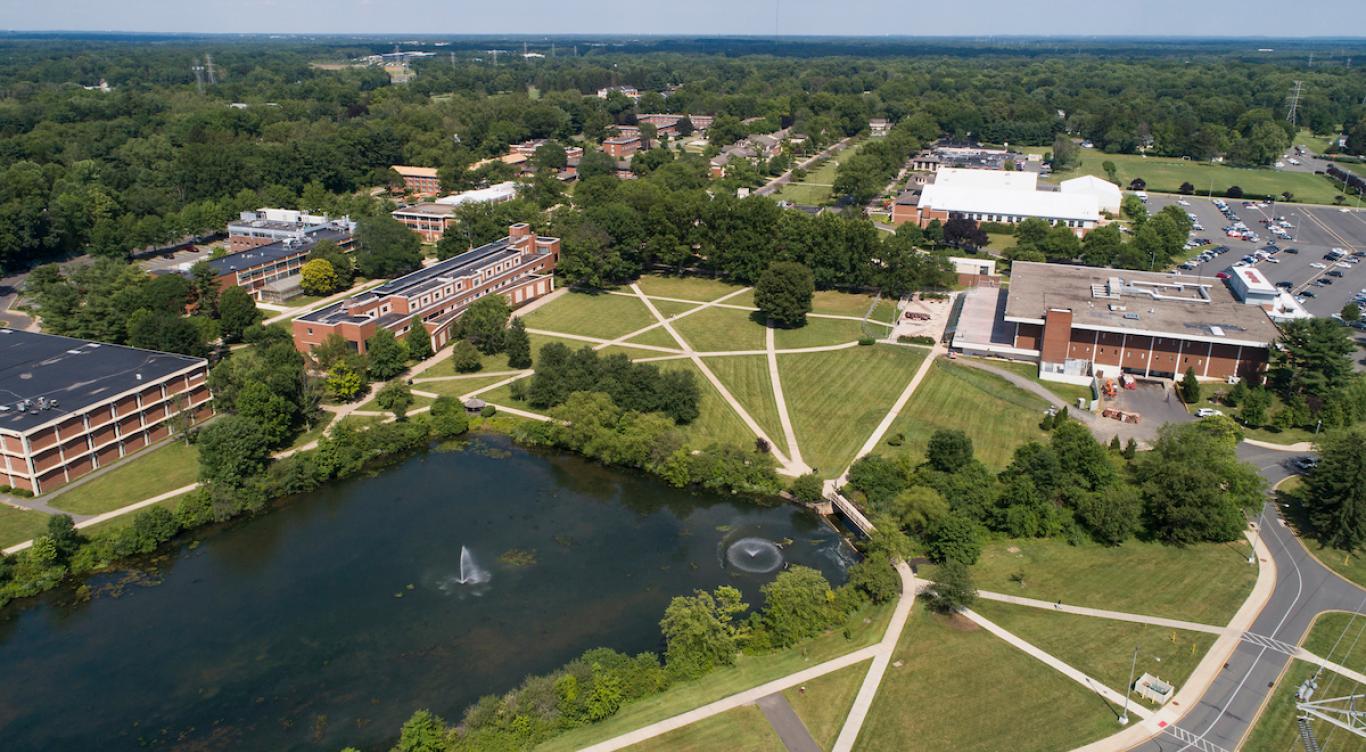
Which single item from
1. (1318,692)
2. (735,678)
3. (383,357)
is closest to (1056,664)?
(1318,692)

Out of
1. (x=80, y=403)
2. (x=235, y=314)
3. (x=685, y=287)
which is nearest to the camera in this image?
(x=80, y=403)

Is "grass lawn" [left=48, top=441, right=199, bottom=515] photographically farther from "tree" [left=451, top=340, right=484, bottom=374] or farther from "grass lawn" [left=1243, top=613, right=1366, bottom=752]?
"grass lawn" [left=1243, top=613, right=1366, bottom=752]

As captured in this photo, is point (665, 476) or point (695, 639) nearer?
point (695, 639)

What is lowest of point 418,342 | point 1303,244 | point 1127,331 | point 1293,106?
point 418,342

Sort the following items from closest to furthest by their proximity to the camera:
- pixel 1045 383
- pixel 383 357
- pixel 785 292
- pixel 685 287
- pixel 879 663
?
pixel 879 663 → pixel 383 357 → pixel 1045 383 → pixel 785 292 → pixel 685 287

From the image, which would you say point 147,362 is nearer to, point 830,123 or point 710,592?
point 710,592

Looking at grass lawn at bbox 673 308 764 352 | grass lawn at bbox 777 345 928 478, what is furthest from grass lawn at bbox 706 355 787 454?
grass lawn at bbox 673 308 764 352

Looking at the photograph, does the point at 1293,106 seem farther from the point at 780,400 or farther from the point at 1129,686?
the point at 1129,686
